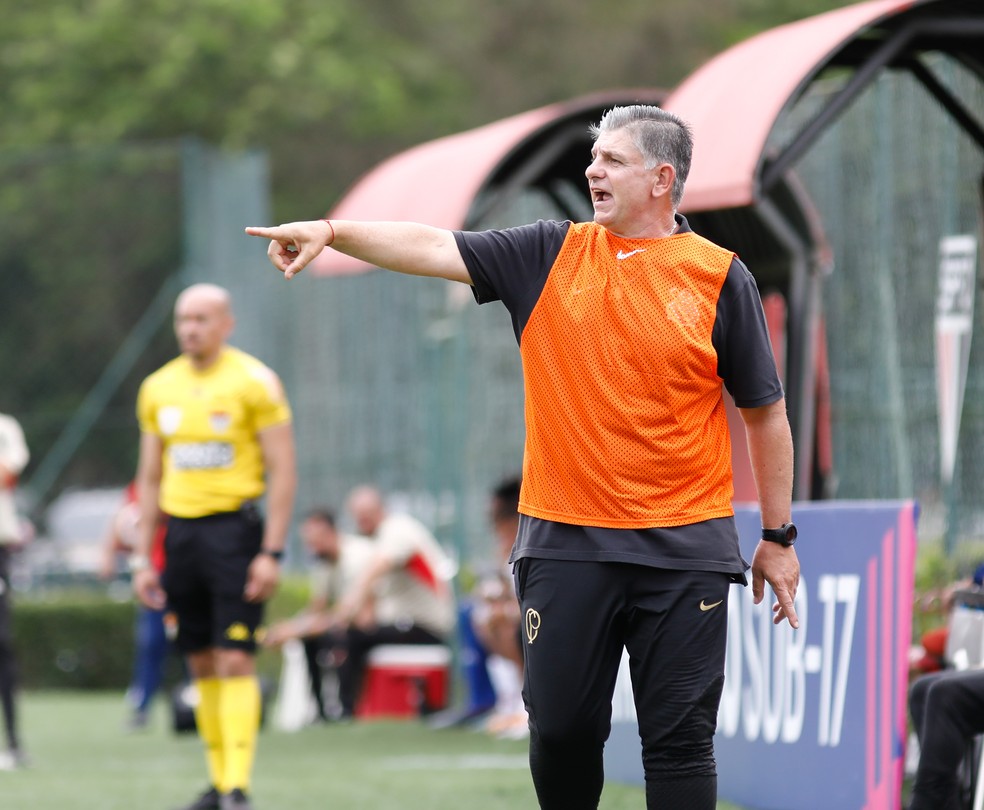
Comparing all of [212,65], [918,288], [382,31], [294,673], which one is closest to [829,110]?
[918,288]

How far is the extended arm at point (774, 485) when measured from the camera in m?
4.94

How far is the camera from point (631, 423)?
15.7 ft

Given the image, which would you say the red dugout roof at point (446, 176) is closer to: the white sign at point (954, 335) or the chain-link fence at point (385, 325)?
the chain-link fence at point (385, 325)

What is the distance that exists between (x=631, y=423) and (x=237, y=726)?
3.66 m

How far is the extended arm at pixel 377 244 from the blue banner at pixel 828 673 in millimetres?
2263

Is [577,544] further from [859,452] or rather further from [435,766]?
[859,452]

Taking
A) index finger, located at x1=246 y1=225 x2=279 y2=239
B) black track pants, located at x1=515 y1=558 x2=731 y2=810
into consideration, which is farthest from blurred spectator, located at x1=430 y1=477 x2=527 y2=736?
index finger, located at x1=246 y1=225 x2=279 y2=239

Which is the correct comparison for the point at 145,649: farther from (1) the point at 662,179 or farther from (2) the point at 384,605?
(1) the point at 662,179

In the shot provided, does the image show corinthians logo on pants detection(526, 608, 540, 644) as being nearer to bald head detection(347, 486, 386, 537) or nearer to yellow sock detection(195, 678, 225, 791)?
yellow sock detection(195, 678, 225, 791)

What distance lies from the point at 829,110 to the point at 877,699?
9.02 ft

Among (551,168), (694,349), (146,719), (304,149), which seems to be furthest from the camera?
(304,149)

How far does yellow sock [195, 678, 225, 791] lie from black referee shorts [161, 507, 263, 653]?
175 mm

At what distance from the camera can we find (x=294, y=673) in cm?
1462

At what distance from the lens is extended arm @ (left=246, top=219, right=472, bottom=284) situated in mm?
4598
